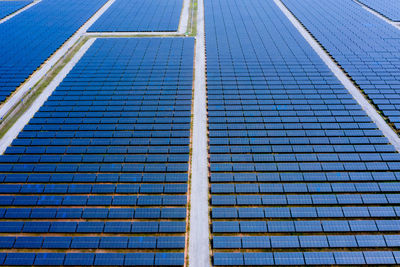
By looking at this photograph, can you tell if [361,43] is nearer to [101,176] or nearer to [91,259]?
[101,176]

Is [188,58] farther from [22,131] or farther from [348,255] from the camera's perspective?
[348,255]

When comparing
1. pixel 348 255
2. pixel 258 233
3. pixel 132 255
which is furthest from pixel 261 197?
pixel 132 255

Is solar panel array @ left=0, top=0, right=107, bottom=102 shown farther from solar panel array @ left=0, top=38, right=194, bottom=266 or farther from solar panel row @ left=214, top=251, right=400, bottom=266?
solar panel row @ left=214, top=251, right=400, bottom=266

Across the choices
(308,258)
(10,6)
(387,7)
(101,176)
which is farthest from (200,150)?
(10,6)

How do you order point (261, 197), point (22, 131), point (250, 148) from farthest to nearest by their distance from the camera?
point (22, 131) < point (250, 148) < point (261, 197)

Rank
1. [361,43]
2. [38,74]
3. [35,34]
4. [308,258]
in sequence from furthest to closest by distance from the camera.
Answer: [35,34]
[361,43]
[38,74]
[308,258]

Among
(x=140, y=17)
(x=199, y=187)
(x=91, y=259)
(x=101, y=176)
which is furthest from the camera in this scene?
(x=140, y=17)
